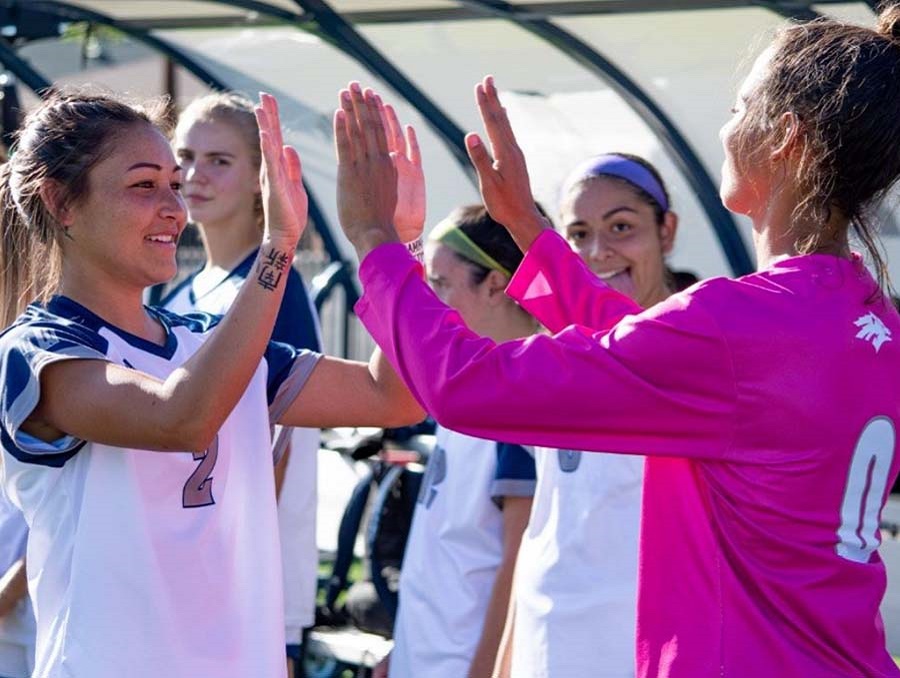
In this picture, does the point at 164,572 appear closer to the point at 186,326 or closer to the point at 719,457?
the point at 186,326

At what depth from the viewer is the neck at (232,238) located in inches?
176

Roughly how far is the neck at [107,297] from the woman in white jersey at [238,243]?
1405 mm

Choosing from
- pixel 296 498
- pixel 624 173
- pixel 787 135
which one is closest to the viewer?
pixel 787 135

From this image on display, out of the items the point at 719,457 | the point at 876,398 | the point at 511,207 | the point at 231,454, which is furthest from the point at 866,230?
the point at 231,454

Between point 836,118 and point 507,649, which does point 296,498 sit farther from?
point 836,118

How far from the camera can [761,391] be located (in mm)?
2156

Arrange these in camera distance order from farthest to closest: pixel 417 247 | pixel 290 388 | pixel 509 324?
pixel 509 324, pixel 290 388, pixel 417 247

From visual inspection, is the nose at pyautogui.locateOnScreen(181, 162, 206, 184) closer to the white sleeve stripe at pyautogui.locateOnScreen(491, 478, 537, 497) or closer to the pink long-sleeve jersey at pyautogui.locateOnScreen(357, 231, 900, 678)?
the white sleeve stripe at pyautogui.locateOnScreen(491, 478, 537, 497)

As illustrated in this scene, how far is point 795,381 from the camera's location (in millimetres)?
2160

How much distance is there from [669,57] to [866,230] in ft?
16.7

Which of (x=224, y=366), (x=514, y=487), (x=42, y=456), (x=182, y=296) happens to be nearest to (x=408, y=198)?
(x=224, y=366)

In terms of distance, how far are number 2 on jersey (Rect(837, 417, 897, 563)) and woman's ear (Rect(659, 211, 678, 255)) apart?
156 centimetres

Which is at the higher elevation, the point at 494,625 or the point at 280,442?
the point at 280,442

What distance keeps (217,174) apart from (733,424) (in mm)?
2639
